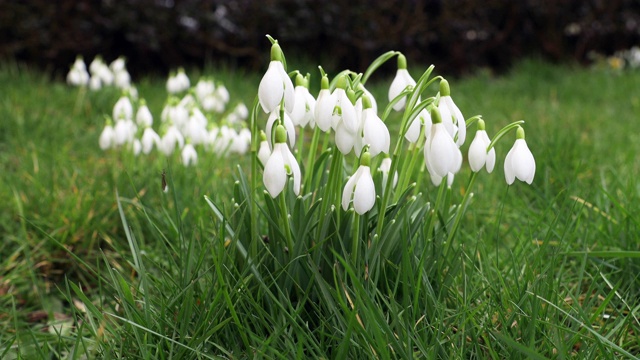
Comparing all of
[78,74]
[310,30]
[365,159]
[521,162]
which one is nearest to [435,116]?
[365,159]

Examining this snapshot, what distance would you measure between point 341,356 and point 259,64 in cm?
516

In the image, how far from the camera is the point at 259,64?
6.43 m

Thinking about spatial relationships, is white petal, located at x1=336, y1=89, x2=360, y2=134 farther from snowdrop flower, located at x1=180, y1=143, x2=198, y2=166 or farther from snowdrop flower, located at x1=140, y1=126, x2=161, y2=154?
snowdrop flower, located at x1=140, y1=126, x2=161, y2=154

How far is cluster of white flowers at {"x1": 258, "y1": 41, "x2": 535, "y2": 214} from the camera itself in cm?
146

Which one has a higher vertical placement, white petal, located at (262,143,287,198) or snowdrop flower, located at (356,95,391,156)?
snowdrop flower, located at (356,95,391,156)

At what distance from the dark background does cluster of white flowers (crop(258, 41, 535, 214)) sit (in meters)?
4.72

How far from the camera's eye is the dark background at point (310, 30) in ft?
19.4

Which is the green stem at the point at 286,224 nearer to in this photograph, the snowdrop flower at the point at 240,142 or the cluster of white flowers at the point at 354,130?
the cluster of white flowers at the point at 354,130

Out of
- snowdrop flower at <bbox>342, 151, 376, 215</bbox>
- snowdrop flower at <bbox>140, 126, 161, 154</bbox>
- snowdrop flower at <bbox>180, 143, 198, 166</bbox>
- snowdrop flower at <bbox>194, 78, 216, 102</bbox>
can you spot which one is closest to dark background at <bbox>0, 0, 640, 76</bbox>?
snowdrop flower at <bbox>194, 78, 216, 102</bbox>

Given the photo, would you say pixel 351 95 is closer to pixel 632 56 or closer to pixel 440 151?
pixel 440 151

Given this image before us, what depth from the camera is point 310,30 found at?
21.0 ft

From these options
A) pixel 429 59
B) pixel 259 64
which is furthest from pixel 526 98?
pixel 259 64

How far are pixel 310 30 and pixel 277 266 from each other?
4.92m

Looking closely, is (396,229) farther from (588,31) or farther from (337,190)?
(588,31)
